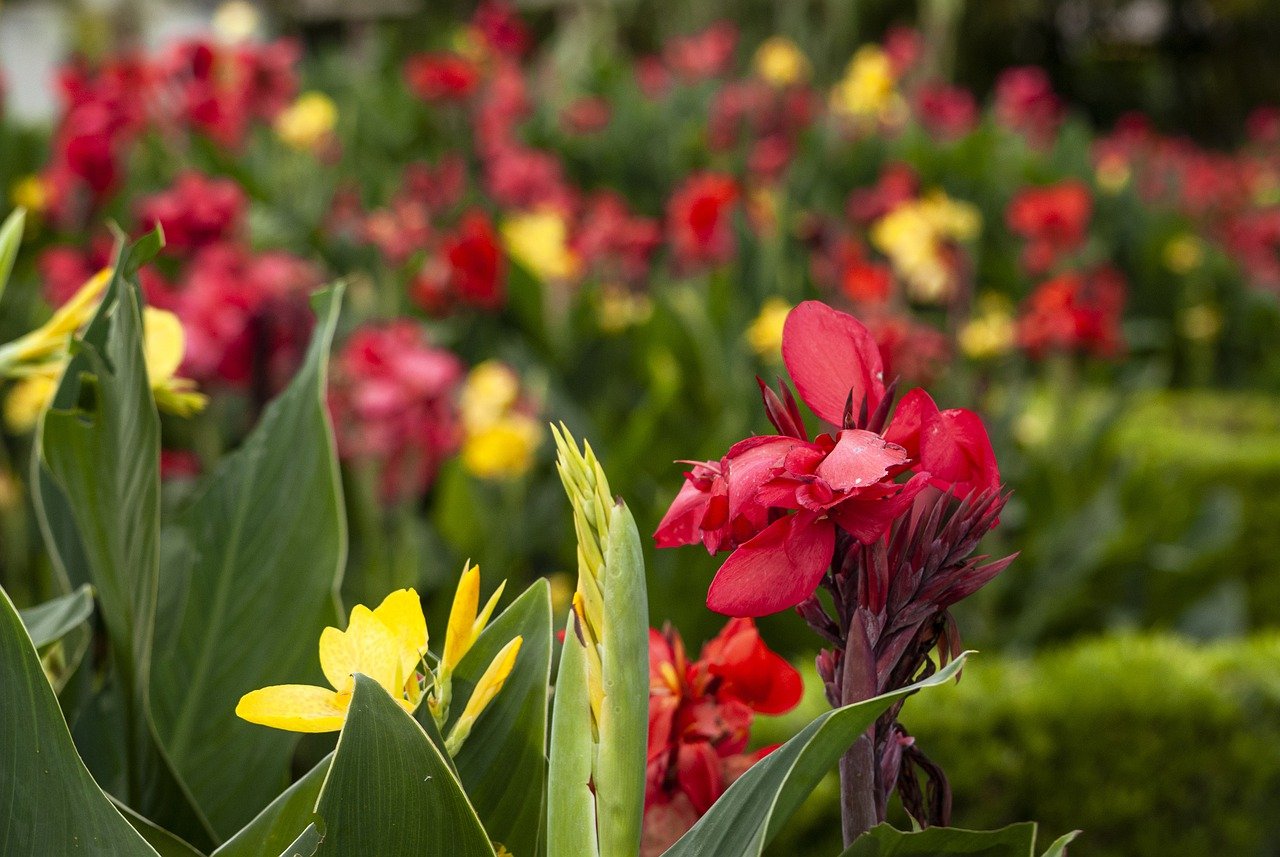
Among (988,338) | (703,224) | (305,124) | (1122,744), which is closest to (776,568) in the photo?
(1122,744)

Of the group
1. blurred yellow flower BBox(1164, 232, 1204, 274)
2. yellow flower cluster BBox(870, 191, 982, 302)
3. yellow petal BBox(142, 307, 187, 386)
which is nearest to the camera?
yellow petal BBox(142, 307, 187, 386)

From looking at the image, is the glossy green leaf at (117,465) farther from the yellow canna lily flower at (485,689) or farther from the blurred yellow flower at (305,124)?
the blurred yellow flower at (305,124)

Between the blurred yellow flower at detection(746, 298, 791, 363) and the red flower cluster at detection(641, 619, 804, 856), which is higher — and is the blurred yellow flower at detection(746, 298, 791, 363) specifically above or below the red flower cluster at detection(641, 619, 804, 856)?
below

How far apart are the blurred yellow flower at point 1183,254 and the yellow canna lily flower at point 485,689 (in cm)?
456

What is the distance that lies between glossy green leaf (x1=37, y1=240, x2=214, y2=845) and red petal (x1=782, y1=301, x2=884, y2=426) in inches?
12.0

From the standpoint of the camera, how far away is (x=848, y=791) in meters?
0.49

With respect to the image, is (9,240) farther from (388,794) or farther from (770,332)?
(770,332)

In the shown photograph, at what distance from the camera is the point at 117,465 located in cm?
65

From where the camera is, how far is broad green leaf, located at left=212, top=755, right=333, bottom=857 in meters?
0.54

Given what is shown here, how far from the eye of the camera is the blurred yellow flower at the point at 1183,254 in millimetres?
4629

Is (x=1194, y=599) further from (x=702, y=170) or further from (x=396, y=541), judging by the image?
(x=702, y=170)

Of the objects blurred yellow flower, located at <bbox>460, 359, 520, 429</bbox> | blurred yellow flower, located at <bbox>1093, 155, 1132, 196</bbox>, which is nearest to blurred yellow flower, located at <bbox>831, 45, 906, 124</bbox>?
blurred yellow flower, located at <bbox>1093, 155, 1132, 196</bbox>

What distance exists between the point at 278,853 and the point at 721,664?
0.20 m

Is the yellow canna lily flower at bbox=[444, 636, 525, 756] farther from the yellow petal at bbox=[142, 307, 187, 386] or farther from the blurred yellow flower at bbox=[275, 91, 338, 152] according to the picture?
the blurred yellow flower at bbox=[275, 91, 338, 152]
